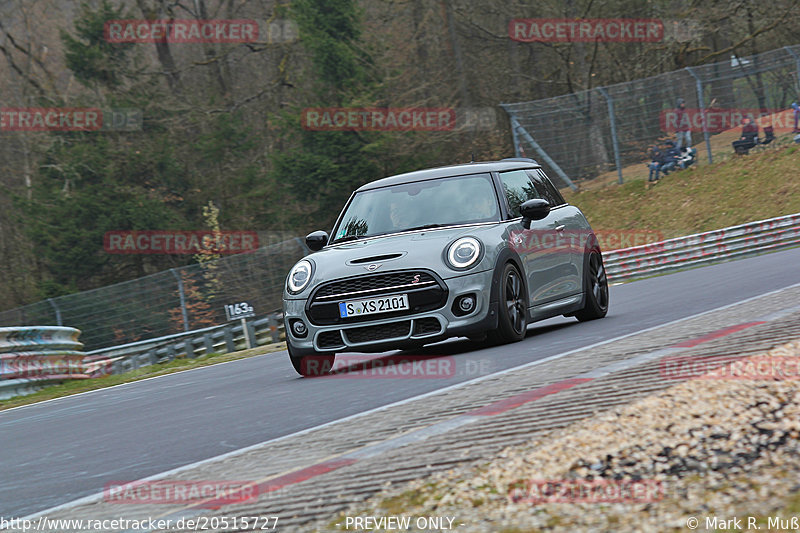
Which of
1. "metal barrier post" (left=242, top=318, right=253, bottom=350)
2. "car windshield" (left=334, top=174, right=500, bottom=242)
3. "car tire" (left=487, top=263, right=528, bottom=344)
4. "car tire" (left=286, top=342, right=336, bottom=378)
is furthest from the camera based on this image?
"metal barrier post" (left=242, top=318, right=253, bottom=350)

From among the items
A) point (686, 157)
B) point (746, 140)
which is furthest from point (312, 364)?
point (686, 157)

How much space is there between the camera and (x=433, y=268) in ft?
29.0

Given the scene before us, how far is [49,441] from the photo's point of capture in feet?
24.6

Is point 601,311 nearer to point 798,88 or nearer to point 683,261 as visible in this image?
point 683,261

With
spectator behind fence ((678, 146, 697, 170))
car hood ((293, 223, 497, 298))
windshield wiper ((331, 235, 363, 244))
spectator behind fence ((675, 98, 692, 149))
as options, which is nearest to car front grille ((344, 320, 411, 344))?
car hood ((293, 223, 497, 298))

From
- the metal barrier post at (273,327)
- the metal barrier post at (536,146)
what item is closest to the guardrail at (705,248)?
the metal barrier post at (536,146)

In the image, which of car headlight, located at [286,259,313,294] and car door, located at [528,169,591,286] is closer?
car headlight, located at [286,259,313,294]

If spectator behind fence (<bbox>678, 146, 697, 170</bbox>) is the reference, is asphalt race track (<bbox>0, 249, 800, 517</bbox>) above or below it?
below

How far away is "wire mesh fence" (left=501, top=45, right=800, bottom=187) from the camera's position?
31.2 metres

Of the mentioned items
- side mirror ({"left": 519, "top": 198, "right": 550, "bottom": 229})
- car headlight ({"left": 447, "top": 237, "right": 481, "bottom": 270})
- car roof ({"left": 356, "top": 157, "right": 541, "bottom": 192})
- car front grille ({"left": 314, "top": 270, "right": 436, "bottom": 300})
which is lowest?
car front grille ({"left": 314, "top": 270, "right": 436, "bottom": 300})

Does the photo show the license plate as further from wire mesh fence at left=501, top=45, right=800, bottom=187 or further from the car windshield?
wire mesh fence at left=501, top=45, right=800, bottom=187

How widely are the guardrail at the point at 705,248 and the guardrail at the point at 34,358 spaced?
45.8 feet

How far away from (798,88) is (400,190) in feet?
77.1

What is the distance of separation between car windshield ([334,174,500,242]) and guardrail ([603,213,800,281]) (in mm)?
16479
